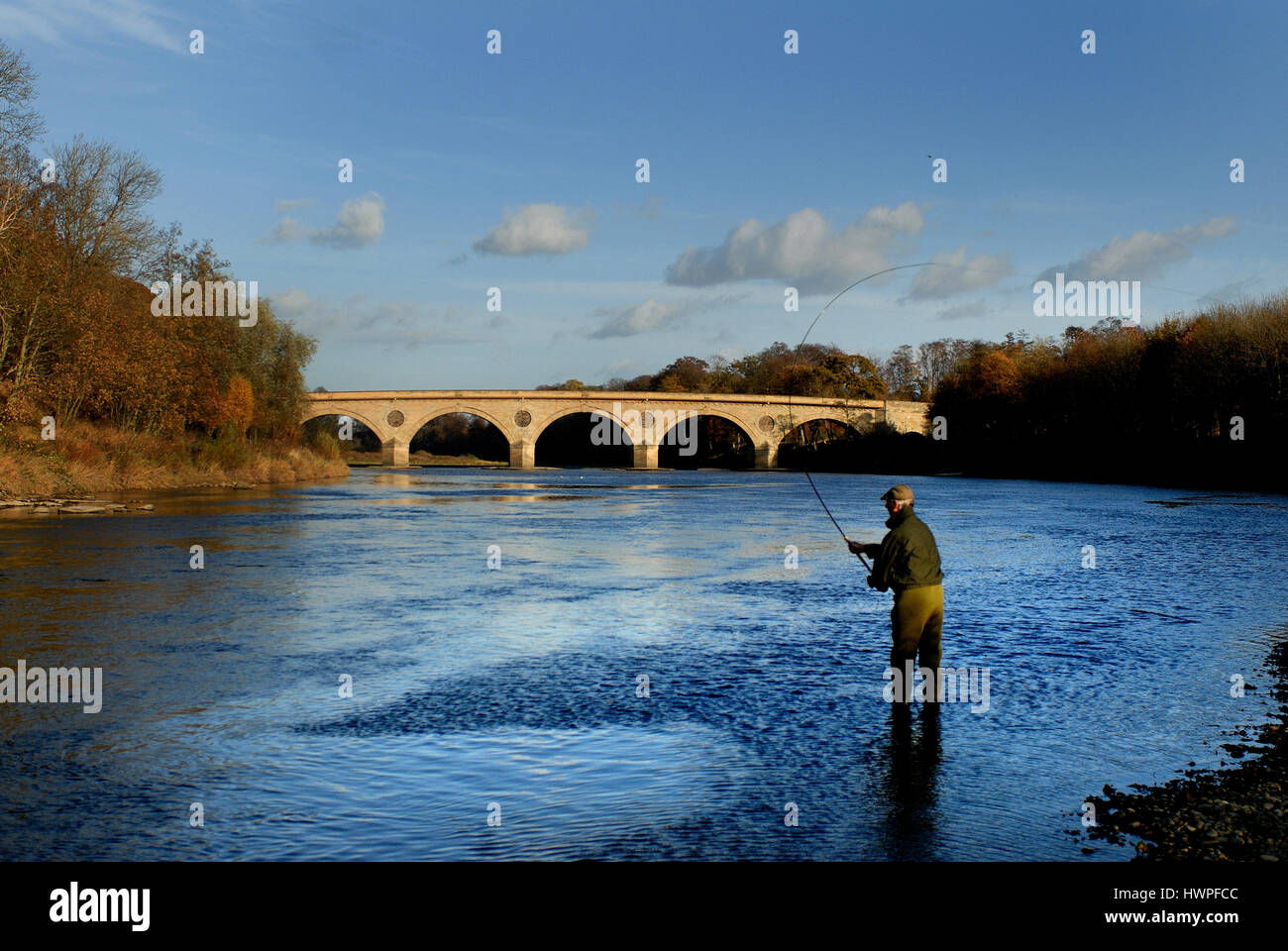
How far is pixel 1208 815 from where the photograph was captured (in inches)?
233

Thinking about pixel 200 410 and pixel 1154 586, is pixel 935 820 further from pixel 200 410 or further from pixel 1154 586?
pixel 200 410

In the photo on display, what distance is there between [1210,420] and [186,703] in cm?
6498

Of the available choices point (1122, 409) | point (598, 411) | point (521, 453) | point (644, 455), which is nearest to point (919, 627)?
point (1122, 409)

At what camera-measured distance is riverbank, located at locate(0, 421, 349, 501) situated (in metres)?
34.4

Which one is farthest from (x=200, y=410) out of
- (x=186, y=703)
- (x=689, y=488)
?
(x=186, y=703)

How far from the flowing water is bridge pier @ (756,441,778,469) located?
3533 inches

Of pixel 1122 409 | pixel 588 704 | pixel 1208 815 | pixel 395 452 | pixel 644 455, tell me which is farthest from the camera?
pixel 644 455

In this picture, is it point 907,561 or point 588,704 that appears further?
point 588,704

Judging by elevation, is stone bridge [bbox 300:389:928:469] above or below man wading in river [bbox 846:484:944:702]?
above

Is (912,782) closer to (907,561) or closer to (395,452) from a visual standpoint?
(907,561)

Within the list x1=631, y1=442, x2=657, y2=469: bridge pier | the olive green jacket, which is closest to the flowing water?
the olive green jacket

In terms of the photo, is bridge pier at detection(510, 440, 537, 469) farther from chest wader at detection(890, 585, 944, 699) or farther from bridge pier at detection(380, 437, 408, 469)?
chest wader at detection(890, 585, 944, 699)

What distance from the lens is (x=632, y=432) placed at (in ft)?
373

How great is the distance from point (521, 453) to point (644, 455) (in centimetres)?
1308
